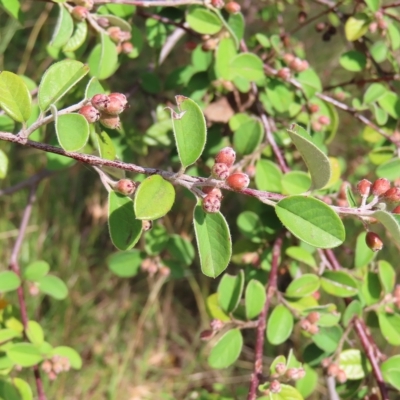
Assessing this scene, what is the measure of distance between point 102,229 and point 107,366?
2.16ft

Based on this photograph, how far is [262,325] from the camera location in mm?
1104

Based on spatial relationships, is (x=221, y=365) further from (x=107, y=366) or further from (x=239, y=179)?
(x=107, y=366)

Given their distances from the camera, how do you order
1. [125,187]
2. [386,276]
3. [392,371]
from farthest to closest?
[386,276], [392,371], [125,187]

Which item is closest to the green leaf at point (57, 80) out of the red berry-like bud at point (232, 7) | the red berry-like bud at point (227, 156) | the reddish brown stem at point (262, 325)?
the red berry-like bud at point (227, 156)

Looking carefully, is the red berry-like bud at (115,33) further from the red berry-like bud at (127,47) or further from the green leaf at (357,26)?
the green leaf at (357,26)

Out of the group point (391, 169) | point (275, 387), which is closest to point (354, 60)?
point (391, 169)

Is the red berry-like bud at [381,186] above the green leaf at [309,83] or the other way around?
above

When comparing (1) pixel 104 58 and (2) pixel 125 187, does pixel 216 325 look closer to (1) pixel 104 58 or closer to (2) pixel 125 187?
(2) pixel 125 187

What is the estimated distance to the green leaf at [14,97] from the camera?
0.81 m

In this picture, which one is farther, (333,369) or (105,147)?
(333,369)

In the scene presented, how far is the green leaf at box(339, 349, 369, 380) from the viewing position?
1223 millimetres

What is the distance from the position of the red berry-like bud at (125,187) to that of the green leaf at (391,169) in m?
0.68

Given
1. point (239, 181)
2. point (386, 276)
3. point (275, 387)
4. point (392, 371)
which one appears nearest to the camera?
point (239, 181)

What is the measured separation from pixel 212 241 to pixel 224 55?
60cm
